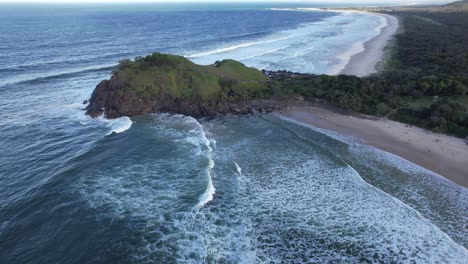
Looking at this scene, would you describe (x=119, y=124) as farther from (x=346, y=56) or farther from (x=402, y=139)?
(x=346, y=56)

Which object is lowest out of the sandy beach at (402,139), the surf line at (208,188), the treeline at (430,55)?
the sandy beach at (402,139)

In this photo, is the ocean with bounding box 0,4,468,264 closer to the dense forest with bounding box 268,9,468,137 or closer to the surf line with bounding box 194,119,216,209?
the surf line with bounding box 194,119,216,209

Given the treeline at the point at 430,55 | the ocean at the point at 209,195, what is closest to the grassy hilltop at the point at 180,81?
the ocean at the point at 209,195

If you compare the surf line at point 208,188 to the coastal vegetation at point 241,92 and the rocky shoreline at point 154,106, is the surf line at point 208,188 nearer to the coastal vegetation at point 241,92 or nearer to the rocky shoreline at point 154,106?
the rocky shoreline at point 154,106

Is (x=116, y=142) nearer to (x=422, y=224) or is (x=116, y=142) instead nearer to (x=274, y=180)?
(x=274, y=180)

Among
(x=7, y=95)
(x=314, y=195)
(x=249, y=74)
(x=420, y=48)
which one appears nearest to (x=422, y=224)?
(x=314, y=195)

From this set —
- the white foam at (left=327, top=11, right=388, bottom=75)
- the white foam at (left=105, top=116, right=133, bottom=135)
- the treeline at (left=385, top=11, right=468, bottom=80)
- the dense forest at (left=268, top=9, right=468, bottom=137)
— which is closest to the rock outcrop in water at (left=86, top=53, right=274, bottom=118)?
the white foam at (left=105, top=116, right=133, bottom=135)

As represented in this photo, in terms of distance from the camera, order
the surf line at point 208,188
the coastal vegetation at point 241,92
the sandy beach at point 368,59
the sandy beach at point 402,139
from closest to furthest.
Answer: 1. the surf line at point 208,188
2. the sandy beach at point 402,139
3. the coastal vegetation at point 241,92
4. the sandy beach at point 368,59
